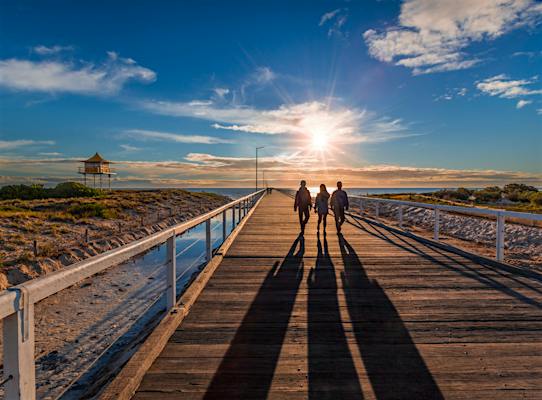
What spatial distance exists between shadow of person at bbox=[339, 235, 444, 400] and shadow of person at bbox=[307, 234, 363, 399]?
0.16 metres

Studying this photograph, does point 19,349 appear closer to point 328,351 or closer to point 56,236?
point 328,351

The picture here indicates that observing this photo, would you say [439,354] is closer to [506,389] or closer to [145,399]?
[506,389]

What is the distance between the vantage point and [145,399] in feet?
8.65

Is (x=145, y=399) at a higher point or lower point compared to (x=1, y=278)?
higher

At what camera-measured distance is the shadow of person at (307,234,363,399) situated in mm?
2736

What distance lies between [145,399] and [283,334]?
1.52m

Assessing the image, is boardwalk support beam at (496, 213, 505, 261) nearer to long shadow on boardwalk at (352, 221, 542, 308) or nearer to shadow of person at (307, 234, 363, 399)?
long shadow on boardwalk at (352, 221, 542, 308)

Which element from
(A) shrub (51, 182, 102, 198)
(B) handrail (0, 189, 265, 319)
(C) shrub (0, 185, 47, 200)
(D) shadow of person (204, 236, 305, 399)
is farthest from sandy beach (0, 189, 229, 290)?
(A) shrub (51, 182, 102, 198)

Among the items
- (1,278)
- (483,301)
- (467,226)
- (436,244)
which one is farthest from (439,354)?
(467,226)

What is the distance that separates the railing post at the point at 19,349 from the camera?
5.86ft

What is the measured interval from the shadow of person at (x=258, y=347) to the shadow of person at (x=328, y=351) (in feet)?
1.01

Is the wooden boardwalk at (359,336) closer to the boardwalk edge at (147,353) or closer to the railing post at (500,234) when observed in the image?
the boardwalk edge at (147,353)

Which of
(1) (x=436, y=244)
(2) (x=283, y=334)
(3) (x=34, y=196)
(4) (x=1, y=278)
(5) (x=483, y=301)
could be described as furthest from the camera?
(3) (x=34, y=196)

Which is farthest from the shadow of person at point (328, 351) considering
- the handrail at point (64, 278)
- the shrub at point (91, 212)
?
the shrub at point (91, 212)
